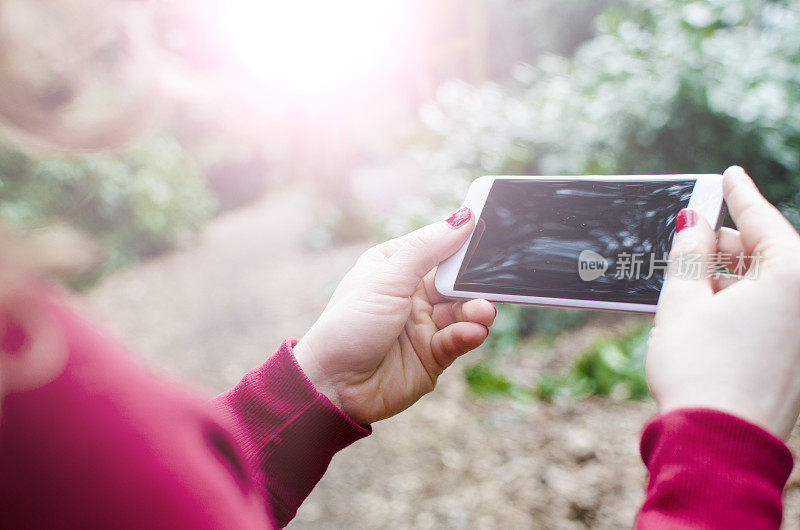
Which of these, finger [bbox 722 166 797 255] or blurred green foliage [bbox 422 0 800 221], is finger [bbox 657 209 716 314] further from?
blurred green foliage [bbox 422 0 800 221]

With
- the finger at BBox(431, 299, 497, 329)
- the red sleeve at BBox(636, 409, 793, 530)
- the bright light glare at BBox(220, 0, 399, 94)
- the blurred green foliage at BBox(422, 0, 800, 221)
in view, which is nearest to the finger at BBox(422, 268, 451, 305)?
the finger at BBox(431, 299, 497, 329)

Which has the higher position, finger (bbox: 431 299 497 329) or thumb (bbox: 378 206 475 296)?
thumb (bbox: 378 206 475 296)

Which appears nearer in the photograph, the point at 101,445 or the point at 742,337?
the point at 101,445

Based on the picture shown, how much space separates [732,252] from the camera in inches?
47.8

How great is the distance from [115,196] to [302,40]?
14.9 ft

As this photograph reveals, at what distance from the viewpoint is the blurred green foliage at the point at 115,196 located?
905 cm

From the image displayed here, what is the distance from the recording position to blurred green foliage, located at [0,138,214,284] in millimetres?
9047

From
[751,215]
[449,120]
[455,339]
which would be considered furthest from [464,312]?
[449,120]

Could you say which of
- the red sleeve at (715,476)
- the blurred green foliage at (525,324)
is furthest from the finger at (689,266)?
the blurred green foliage at (525,324)

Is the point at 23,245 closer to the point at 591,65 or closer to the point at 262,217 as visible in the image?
the point at 591,65

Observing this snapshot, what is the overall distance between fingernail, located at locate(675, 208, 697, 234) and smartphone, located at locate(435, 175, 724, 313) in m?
0.08

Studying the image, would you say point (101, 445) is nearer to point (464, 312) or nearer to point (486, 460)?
point (464, 312)

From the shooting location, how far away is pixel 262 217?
1255 centimetres

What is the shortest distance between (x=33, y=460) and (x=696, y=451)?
894mm
